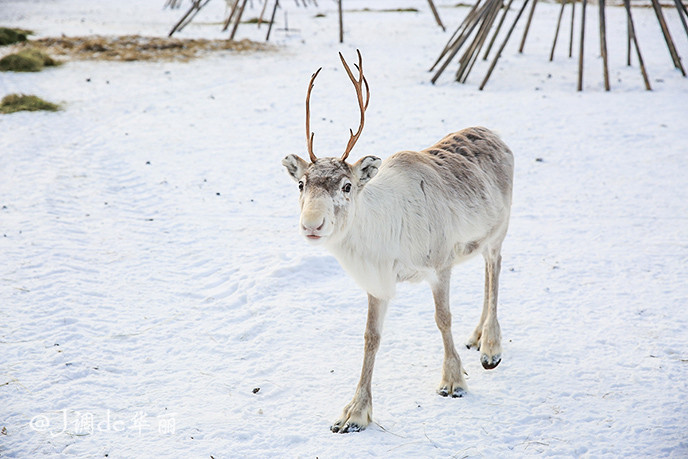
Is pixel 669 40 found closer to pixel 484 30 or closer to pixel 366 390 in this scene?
pixel 484 30

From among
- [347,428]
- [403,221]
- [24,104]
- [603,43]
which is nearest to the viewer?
[347,428]

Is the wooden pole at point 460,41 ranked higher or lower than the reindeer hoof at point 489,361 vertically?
higher

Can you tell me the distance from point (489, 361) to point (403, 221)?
1.37 m

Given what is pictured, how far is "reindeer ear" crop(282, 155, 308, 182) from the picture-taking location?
11.5 ft

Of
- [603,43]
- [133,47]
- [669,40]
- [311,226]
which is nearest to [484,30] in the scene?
[603,43]

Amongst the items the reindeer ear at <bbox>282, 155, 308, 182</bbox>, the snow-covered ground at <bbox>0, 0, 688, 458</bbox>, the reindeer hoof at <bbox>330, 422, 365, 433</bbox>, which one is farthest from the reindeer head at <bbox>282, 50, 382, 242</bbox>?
the snow-covered ground at <bbox>0, 0, 688, 458</bbox>

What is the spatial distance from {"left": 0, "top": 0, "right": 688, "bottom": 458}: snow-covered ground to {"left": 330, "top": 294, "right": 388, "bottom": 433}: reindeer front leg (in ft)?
0.38

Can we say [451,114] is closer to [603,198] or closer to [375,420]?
[603,198]

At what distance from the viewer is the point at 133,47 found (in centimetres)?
1405

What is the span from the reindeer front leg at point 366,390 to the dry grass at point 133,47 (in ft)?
36.7

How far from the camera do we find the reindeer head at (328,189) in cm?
310

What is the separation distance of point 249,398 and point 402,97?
786 cm

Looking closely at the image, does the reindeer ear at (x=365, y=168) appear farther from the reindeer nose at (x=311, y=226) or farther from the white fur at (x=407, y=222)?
the reindeer nose at (x=311, y=226)

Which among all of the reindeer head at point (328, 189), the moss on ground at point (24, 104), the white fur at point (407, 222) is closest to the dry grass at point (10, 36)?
the moss on ground at point (24, 104)
